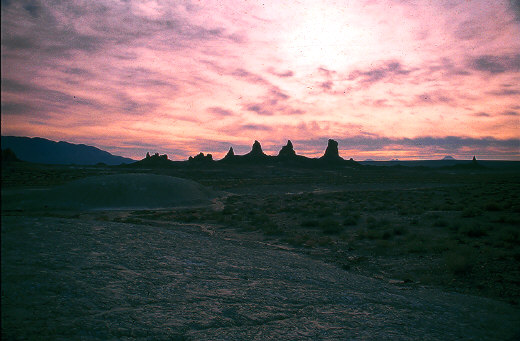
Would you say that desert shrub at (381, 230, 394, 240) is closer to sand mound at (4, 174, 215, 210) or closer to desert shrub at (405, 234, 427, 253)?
desert shrub at (405, 234, 427, 253)

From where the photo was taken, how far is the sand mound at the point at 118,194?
2428 cm

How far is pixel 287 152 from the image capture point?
13412cm

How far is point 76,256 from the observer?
19.1 feet

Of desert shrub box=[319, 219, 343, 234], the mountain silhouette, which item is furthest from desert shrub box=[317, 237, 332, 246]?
the mountain silhouette

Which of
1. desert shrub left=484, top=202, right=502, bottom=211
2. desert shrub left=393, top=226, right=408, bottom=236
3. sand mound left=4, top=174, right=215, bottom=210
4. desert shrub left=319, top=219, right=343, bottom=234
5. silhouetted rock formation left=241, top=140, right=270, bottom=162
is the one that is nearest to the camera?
desert shrub left=393, top=226, right=408, bottom=236

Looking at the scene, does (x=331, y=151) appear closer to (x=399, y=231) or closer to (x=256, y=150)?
(x=256, y=150)

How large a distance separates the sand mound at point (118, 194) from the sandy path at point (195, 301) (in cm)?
1835

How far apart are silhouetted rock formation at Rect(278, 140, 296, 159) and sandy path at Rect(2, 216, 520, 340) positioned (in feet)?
406

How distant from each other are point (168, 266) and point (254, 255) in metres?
3.49

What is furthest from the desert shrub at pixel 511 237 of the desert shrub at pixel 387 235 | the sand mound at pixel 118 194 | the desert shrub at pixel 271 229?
the sand mound at pixel 118 194

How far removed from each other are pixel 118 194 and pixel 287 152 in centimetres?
11119

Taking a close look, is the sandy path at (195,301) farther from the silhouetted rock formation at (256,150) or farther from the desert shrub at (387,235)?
the silhouetted rock formation at (256,150)

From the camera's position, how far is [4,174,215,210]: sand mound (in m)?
24.3

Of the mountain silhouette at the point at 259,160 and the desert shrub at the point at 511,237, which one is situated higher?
the mountain silhouette at the point at 259,160
